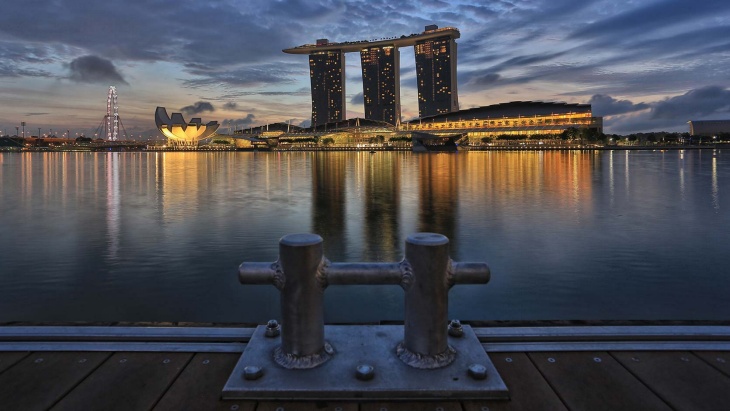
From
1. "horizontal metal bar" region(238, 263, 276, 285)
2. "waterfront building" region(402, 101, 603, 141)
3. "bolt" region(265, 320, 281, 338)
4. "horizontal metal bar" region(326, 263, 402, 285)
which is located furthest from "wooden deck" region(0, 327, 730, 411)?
"waterfront building" region(402, 101, 603, 141)

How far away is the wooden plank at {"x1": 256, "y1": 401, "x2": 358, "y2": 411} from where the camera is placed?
2.82 meters

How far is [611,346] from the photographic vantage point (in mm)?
3494

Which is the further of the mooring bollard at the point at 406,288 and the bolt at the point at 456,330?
the bolt at the point at 456,330

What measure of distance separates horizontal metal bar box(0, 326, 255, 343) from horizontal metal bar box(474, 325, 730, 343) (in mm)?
1938

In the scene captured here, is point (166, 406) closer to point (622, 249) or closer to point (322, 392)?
point (322, 392)

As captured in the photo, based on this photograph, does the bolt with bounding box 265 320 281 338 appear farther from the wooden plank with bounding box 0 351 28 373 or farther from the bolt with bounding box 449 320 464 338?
the wooden plank with bounding box 0 351 28 373

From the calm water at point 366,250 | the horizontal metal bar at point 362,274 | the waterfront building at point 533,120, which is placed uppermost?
the waterfront building at point 533,120

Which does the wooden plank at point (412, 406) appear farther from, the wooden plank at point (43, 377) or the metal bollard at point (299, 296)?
the wooden plank at point (43, 377)

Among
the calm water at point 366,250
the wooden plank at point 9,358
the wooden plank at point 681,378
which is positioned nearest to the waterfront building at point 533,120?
the calm water at point 366,250

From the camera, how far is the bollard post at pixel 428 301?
3195mm

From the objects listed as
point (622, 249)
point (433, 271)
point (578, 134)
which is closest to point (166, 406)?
point (433, 271)

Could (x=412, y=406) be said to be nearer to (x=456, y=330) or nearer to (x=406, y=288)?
(x=406, y=288)

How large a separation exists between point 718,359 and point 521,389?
58.8 inches

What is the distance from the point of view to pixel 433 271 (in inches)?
126
